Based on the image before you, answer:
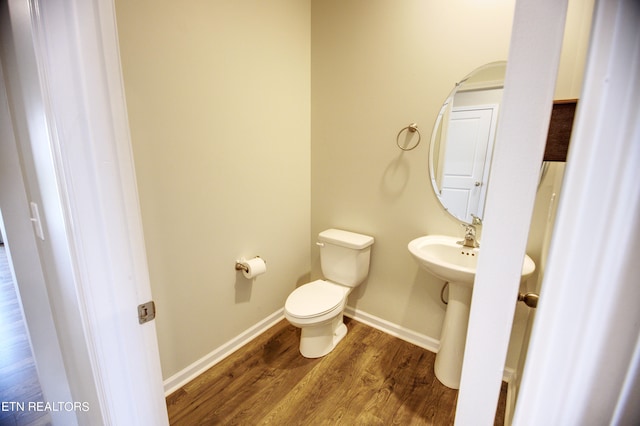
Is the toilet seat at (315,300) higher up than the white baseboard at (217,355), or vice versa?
the toilet seat at (315,300)

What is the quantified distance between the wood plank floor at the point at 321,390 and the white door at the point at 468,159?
105 cm

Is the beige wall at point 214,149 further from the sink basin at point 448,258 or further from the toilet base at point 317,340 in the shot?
the sink basin at point 448,258

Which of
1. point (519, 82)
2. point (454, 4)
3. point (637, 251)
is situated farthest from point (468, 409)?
point (454, 4)

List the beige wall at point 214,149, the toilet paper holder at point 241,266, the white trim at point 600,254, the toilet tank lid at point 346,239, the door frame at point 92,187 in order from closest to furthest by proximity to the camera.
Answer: the white trim at point 600,254 → the door frame at point 92,187 → the beige wall at point 214,149 → the toilet paper holder at point 241,266 → the toilet tank lid at point 346,239

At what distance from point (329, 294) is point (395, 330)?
0.63m

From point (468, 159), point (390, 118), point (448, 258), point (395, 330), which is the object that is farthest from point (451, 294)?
point (390, 118)

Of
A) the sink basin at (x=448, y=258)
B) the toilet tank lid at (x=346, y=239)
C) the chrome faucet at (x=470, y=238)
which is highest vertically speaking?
the chrome faucet at (x=470, y=238)

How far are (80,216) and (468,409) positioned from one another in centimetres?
99

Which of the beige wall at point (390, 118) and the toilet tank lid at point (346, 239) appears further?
the toilet tank lid at point (346, 239)

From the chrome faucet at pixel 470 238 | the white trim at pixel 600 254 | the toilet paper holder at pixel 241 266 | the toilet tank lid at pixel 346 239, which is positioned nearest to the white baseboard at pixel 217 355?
the toilet paper holder at pixel 241 266

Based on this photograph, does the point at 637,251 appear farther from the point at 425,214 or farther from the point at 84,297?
the point at 425,214

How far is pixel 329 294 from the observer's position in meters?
1.89

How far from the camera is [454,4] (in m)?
1.48

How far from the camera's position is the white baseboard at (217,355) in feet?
5.16
